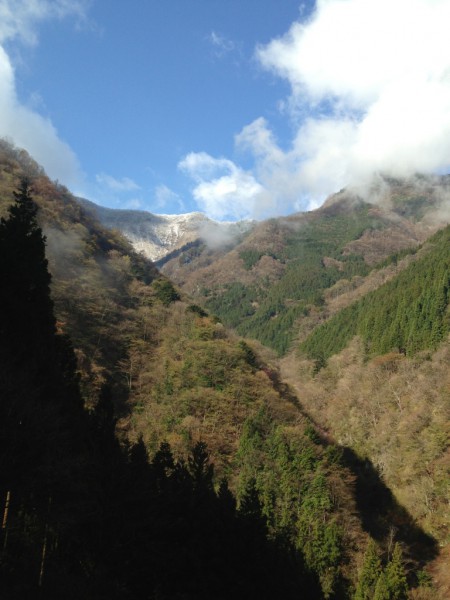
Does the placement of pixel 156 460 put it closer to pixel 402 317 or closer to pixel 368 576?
pixel 368 576

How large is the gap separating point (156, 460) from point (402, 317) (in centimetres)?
7151

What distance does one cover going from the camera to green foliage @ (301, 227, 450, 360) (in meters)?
83.1

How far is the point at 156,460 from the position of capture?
1314 inches

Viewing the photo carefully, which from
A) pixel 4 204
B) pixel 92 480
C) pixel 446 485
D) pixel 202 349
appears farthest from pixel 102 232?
pixel 92 480

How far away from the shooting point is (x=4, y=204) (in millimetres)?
74062

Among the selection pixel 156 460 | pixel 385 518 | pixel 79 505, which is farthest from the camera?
pixel 385 518

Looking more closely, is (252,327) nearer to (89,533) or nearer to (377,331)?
(377,331)

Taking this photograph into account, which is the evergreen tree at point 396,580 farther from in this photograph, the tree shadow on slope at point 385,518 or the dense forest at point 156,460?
the tree shadow on slope at point 385,518

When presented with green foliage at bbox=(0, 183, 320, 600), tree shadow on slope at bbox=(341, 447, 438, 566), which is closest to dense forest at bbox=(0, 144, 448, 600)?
green foliage at bbox=(0, 183, 320, 600)

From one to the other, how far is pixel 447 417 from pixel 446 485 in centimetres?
961

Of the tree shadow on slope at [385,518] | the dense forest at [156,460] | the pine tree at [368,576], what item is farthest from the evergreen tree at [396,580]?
the tree shadow on slope at [385,518]

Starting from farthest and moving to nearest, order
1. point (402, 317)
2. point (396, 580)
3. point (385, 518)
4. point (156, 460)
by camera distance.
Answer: point (402, 317)
point (385, 518)
point (396, 580)
point (156, 460)

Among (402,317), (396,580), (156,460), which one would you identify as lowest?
(396,580)

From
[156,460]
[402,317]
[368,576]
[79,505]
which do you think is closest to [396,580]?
[368,576]
